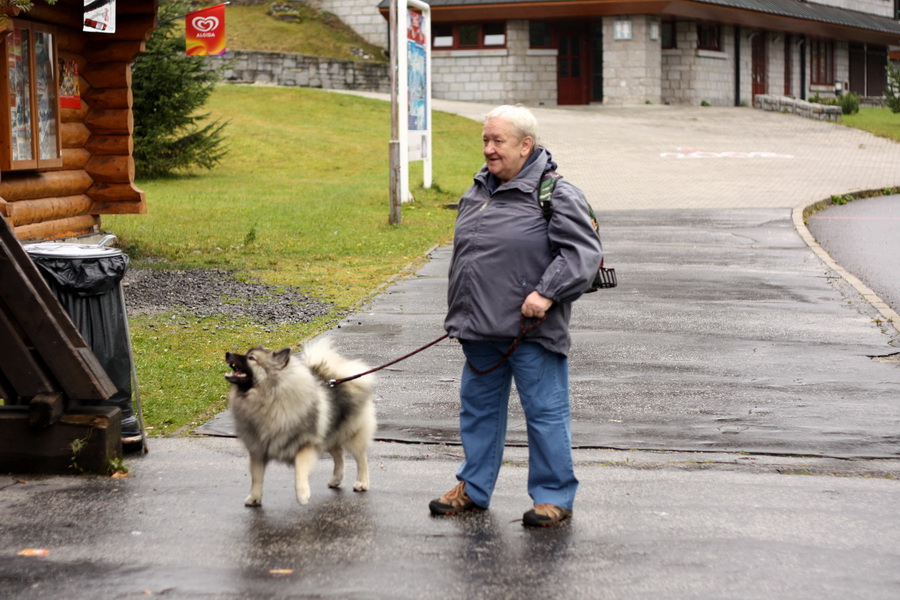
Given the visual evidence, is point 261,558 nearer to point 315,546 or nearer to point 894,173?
point 315,546

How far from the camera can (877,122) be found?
148ft

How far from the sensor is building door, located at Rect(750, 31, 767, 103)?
52406 mm

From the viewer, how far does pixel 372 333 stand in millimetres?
10203

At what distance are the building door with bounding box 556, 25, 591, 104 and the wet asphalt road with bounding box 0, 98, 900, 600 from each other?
3787cm

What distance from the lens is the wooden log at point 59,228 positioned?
42.8 feet

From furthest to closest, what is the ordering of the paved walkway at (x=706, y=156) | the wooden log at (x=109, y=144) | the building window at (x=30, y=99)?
the paved walkway at (x=706, y=156)
the wooden log at (x=109, y=144)
the building window at (x=30, y=99)

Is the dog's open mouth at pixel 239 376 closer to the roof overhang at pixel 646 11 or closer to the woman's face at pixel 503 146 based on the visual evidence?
the woman's face at pixel 503 146

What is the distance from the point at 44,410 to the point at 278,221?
13.7 metres

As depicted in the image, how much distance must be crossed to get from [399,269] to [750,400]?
7.15m

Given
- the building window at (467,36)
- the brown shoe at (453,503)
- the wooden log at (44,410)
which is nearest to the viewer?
the brown shoe at (453,503)

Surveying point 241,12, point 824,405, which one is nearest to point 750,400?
point 824,405

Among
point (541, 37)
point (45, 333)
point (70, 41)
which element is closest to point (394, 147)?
point (70, 41)

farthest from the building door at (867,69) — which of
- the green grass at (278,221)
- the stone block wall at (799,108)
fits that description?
the green grass at (278,221)

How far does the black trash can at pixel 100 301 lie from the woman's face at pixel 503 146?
2402 mm
